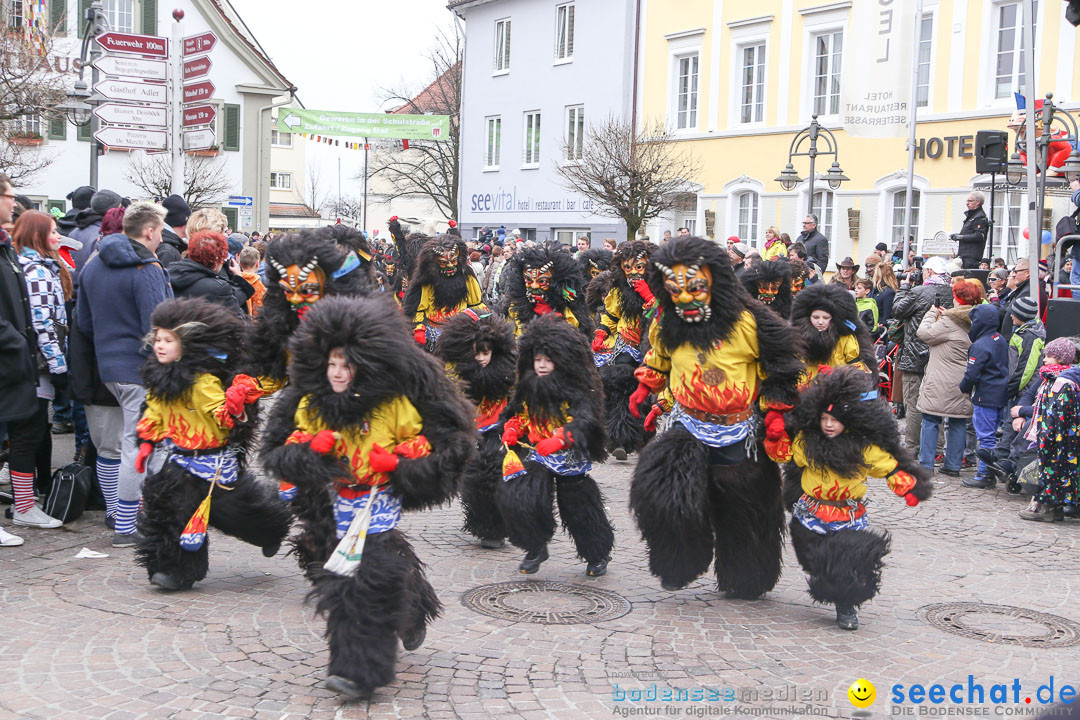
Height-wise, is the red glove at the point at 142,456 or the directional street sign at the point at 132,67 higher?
the directional street sign at the point at 132,67

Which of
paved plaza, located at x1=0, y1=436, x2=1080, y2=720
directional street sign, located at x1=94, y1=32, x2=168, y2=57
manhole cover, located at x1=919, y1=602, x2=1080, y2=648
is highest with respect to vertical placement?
directional street sign, located at x1=94, y1=32, x2=168, y2=57

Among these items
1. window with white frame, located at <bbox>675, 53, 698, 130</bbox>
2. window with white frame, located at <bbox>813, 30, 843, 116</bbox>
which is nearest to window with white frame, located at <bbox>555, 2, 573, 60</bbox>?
window with white frame, located at <bbox>675, 53, 698, 130</bbox>

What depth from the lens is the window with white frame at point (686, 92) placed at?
28.5 m

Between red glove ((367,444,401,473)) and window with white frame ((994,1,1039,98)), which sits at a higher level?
window with white frame ((994,1,1039,98))

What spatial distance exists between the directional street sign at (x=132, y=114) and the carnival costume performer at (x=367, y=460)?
7708mm

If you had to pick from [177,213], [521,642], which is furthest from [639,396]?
[177,213]

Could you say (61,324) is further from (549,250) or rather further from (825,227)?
(825,227)

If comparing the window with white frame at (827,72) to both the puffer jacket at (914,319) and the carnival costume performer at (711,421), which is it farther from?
the carnival costume performer at (711,421)

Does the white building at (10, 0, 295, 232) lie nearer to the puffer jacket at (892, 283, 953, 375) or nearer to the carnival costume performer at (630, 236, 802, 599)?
the puffer jacket at (892, 283, 953, 375)

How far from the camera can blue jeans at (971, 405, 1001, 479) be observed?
10188 millimetres

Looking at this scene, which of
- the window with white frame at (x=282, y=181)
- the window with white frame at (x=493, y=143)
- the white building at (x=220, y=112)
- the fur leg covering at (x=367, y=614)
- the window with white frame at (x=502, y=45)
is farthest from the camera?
the window with white frame at (x=282, y=181)

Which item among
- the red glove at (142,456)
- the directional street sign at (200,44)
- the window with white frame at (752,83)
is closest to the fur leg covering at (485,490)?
the red glove at (142,456)

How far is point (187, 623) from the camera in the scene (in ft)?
18.2

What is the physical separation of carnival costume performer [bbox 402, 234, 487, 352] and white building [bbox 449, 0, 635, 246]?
20171 mm
